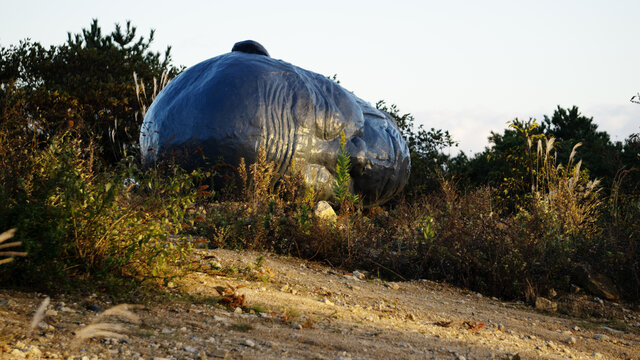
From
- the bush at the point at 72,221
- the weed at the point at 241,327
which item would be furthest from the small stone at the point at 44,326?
the weed at the point at 241,327

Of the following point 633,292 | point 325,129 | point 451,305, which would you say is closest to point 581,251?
point 633,292

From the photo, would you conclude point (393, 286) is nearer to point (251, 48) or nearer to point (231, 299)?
point (231, 299)

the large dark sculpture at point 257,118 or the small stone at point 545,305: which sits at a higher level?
the large dark sculpture at point 257,118

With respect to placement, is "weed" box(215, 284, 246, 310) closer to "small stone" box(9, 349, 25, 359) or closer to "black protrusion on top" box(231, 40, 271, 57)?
"small stone" box(9, 349, 25, 359)

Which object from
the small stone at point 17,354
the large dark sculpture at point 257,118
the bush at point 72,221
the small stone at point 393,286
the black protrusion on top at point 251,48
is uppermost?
the black protrusion on top at point 251,48

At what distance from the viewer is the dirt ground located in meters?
2.63

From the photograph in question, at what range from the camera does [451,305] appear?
493cm

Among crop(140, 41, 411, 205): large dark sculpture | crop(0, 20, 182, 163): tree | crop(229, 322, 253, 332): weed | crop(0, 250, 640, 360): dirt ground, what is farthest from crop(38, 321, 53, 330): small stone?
crop(0, 20, 182, 163): tree

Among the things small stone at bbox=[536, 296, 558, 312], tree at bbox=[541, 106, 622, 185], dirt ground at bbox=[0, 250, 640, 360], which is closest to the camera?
dirt ground at bbox=[0, 250, 640, 360]

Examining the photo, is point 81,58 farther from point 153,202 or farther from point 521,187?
point 153,202

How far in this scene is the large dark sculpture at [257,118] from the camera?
26.5 feet

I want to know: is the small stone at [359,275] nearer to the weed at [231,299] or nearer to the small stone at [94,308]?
the weed at [231,299]

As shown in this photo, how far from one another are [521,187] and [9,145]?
9.97 m

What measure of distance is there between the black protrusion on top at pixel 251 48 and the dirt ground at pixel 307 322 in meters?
4.92
